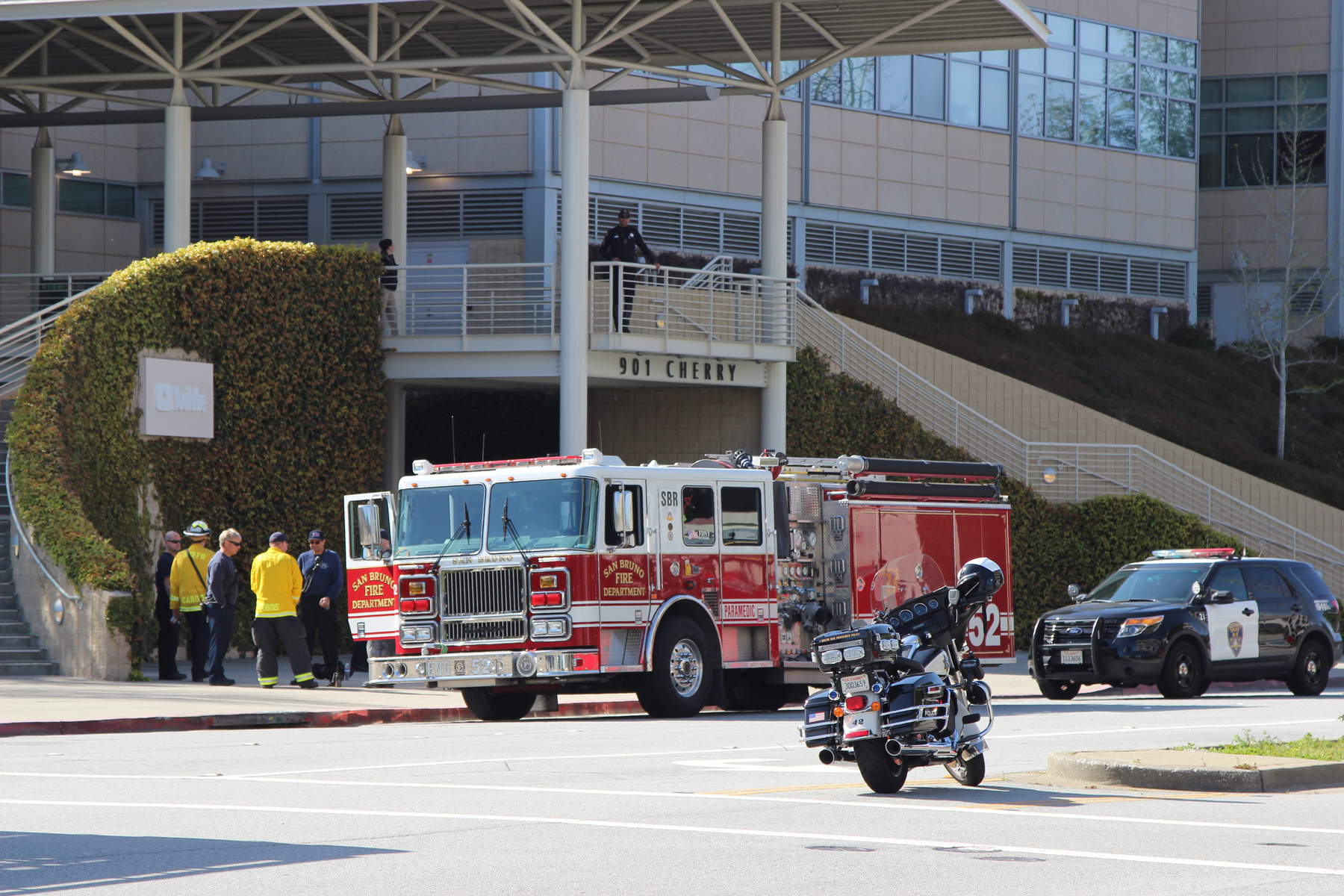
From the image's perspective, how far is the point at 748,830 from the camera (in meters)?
10.5

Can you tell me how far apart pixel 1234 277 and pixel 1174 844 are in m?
44.4

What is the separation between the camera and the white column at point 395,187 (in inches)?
1362

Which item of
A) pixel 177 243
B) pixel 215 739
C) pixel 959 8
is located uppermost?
pixel 959 8

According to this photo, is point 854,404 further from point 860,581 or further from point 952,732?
point 952,732

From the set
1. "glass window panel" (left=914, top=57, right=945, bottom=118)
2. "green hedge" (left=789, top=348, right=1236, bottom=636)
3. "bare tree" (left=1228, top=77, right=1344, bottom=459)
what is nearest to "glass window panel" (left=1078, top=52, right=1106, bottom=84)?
"glass window panel" (left=914, top=57, right=945, bottom=118)

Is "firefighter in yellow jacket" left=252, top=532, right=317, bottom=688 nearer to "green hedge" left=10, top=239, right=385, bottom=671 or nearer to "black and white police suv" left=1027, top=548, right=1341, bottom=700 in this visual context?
"green hedge" left=10, top=239, right=385, bottom=671

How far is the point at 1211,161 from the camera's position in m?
54.3

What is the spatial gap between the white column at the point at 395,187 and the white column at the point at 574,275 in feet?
19.5

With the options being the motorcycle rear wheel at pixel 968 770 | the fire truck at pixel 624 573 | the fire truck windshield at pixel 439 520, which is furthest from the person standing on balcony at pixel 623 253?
the motorcycle rear wheel at pixel 968 770

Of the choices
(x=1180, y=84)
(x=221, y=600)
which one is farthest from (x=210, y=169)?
(x=1180, y=84)

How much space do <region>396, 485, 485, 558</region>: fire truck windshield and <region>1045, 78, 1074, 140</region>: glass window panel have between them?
30424mm

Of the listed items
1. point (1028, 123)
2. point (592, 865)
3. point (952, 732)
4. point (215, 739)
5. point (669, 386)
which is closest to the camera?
point (592, 865)

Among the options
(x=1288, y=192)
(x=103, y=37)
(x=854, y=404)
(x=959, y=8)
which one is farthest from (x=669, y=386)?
(x=1288, y=192)

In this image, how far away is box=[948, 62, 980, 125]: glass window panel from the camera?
44875mm
